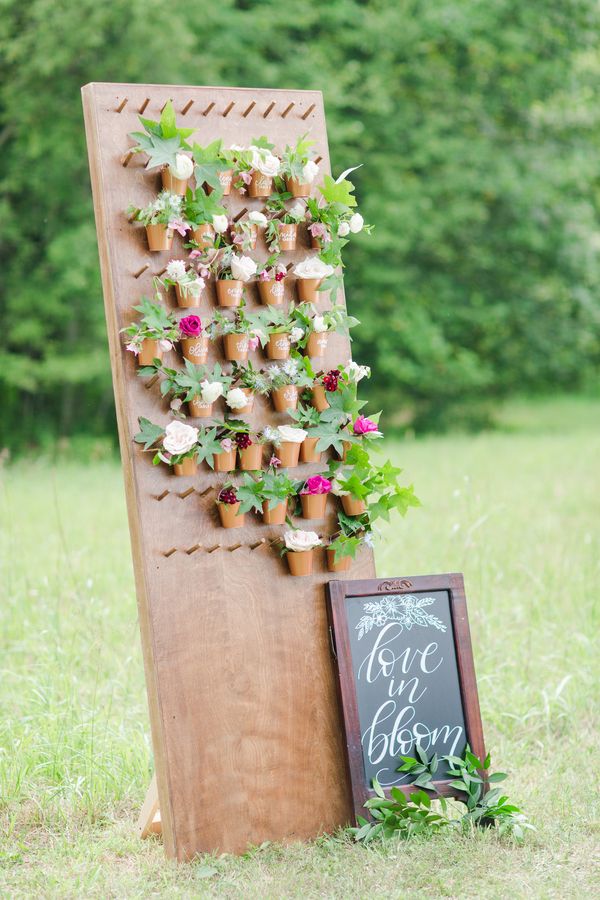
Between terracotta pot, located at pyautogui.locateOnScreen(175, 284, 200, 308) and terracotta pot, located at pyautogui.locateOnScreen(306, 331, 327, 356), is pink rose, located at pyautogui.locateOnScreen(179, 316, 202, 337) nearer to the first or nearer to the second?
terracotta pot, located at pyautogui.locateOnScreen(175, 284, 200, 308)

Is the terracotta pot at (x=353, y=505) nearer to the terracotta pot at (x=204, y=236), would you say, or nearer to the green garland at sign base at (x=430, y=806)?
the green garland at sign base at (x=430, y=806)

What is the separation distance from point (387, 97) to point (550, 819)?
11057mm

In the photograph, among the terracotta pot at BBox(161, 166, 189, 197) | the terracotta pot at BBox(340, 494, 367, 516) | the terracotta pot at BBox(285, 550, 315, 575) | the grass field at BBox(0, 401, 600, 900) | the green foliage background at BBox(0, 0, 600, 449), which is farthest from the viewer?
the green foliage background at BBox(0, 0, 600, 449)

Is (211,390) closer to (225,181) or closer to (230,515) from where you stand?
(230,515)

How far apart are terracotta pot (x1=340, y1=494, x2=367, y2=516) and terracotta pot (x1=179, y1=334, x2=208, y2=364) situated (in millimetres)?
553

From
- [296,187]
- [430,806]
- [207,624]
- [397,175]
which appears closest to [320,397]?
[296,187]

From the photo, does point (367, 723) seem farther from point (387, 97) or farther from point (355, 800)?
point (387, 97)

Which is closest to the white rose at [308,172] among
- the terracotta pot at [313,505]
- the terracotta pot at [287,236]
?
the terracotta pot at [287,236]

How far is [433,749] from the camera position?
9.43 ft

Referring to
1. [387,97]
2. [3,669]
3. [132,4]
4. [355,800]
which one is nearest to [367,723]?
[355,800]

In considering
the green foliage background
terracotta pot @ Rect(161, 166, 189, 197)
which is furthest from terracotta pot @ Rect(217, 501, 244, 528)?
the green foliage background

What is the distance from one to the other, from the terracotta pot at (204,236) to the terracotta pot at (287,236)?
0.70 feet

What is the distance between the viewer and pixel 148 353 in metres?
2.61

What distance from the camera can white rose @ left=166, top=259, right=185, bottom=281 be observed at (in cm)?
265
